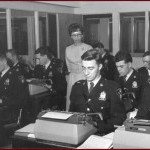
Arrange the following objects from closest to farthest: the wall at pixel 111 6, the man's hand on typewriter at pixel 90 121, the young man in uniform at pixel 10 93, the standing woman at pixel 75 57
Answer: the man's hand on typewriter at pixel 90 121
the young man in uniform at pixel 10 93
the standing woman at pixel 75 57
the wall at pixel 111 6

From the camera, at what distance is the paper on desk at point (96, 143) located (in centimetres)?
156

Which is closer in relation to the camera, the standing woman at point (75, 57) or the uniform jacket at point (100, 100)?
the uniform jacket at point (100, 100)

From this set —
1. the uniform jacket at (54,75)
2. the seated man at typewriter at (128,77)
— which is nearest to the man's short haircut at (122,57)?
the seated man at typewriter at (128,77)

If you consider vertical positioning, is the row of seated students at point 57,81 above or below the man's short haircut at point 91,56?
below

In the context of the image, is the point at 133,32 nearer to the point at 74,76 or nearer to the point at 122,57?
the point at 74,76

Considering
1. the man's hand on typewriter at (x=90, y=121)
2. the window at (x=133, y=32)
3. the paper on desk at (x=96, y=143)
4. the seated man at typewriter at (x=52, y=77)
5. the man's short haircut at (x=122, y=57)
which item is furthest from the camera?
the window at (x=133, y=32)

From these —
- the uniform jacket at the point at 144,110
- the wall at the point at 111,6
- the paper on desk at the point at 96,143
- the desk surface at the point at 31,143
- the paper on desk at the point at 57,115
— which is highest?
Result: the wall at the point at 111,6

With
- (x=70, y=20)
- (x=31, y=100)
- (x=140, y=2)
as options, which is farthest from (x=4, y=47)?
(x=140, y=2)

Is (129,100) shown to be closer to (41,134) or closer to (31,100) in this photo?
(41,134)

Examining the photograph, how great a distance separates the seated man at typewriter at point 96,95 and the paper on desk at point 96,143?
371mm

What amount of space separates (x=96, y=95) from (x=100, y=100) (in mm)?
46

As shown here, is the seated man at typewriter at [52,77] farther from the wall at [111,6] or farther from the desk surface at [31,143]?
the wall at [111,6]

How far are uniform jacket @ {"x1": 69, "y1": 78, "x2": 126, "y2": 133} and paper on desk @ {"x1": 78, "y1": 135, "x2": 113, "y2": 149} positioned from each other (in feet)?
1.34

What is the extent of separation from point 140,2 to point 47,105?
10.5 feet
